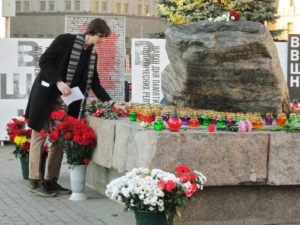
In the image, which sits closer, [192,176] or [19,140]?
[192,176]

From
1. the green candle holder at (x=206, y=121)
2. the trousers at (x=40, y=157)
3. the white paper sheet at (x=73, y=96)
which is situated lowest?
the trousers at (x=40, y=157)

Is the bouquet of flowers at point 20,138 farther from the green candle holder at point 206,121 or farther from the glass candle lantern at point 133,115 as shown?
the green candle holder at point 206,121

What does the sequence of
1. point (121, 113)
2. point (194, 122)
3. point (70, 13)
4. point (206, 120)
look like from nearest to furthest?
point (194, 122), point (206, 120), point (121, 113), point (70, 13)

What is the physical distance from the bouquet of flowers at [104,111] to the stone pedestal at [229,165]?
668 mm

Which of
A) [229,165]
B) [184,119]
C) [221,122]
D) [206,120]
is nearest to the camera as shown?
[229,165]

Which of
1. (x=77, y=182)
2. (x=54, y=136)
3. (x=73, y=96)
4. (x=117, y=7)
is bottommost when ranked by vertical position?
(x=77, y=182)

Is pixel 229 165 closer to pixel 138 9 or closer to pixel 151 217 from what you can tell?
pixel 151 217

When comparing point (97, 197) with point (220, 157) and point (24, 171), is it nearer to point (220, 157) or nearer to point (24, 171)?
point (24, 171)

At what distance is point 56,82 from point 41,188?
1.25 meters

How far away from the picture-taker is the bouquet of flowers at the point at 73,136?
7.62m

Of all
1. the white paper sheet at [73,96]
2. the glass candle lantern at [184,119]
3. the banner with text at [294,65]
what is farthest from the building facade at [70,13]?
the glass candle lantern at [184,119]

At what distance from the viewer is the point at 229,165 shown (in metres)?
6.49

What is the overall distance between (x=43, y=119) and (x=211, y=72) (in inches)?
75.8

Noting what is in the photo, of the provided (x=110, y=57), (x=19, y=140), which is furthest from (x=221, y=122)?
(x=110, y=57)
